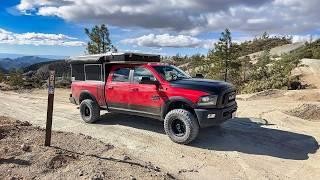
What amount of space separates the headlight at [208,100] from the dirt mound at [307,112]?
4.74m

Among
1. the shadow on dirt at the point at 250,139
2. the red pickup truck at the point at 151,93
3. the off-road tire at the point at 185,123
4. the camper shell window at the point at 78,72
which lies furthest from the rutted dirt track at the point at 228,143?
the camper shell window at the point at 78,72

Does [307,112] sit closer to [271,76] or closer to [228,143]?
[228,143]

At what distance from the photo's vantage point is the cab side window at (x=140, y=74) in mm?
9416

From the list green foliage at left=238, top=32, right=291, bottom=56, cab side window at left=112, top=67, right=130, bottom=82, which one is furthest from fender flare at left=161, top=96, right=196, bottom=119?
green foliage at left=238, top=32, right=291, bottom=56

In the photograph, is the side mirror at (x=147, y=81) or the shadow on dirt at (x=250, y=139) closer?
the shadow on dirt at (x=250, y=139)

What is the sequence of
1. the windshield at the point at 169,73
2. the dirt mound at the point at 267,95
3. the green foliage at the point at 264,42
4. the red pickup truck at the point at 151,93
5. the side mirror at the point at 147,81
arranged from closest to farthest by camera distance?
1. the red pickup truck at the point at 151,93
2. the side mirror at the point at 147,81
3. the windshield at the point at 169,73
4. the dirt mound at the point at 267,95
5. the green foliage at the point at 264,42

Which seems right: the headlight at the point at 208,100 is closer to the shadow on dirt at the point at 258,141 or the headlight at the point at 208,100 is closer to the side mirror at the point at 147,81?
the shadow on dirt at the point at 258,141

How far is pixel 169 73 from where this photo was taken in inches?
374

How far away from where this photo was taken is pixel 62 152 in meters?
7.33

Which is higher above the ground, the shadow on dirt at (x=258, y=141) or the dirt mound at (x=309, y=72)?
the dirt mound at (x=309, y=72)

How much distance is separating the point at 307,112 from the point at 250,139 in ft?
12.7

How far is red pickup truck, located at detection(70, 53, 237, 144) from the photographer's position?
8.43m

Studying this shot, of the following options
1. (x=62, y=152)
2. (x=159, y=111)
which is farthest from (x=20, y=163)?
(x=159, y=111)

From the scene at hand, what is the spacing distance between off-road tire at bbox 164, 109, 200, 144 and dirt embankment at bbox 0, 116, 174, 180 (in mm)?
1440
